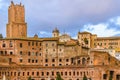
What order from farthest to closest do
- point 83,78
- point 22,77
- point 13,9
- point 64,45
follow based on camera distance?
1. point 13,9
2. point 64,45
3. point 22,77
4. point 83,78

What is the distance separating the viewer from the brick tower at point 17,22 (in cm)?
11038

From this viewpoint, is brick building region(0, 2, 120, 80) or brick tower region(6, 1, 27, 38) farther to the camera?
brick tower region(6, 1, 27, 38)

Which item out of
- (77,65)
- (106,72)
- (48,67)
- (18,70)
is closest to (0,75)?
(18,70)

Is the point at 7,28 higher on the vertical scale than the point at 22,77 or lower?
higher

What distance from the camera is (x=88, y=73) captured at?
87.2 metres

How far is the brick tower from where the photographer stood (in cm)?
11038

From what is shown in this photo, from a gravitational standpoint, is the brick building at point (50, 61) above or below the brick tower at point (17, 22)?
below

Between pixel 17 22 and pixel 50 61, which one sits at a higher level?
pixel 17 22

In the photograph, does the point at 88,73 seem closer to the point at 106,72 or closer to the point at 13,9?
the point at 106,72

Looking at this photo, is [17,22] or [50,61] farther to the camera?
[17,22]

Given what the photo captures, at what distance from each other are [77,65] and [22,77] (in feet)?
40.3

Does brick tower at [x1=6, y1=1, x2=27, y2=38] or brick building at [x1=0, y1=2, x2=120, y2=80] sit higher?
brick tower at [x1=6, y1=1, x2=27, y2=38]

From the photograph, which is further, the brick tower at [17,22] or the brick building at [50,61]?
the brick tower at [17,22]

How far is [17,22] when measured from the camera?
111 m
